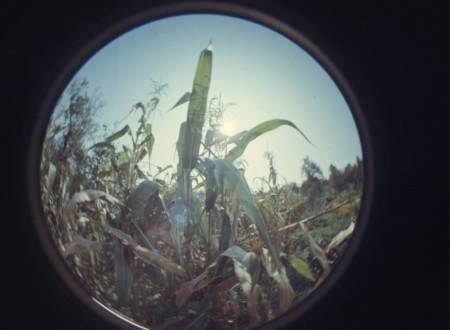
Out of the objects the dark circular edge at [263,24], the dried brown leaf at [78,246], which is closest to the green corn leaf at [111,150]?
the dark circular edge at [263,24]

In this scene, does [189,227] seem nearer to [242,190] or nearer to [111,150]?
[242,190]

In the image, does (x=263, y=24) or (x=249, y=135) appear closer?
(x=263, y=24)

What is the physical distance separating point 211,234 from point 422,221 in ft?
2.00

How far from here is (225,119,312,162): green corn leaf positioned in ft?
2.44

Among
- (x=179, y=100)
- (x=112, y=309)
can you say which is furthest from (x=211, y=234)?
(x=179, y=100)

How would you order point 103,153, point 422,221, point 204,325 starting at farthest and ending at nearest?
point 103,153, point 204,325, point 422,221

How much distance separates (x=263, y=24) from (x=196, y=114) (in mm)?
307

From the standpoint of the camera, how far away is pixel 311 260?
93 centimetres

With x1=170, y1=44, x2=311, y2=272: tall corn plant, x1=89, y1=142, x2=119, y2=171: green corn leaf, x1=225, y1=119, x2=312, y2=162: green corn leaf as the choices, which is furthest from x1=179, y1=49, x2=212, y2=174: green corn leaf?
x1=89, y1=142, x2=119, y2=171: green corn leaf

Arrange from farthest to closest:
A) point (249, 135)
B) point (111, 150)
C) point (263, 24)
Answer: point (111, 150)
point (249, 135)
point (263, 24)

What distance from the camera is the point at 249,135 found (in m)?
0.78

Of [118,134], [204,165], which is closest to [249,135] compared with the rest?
[204,165]

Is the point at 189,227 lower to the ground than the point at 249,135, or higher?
lower

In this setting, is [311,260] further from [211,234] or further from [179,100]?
[179,100]
